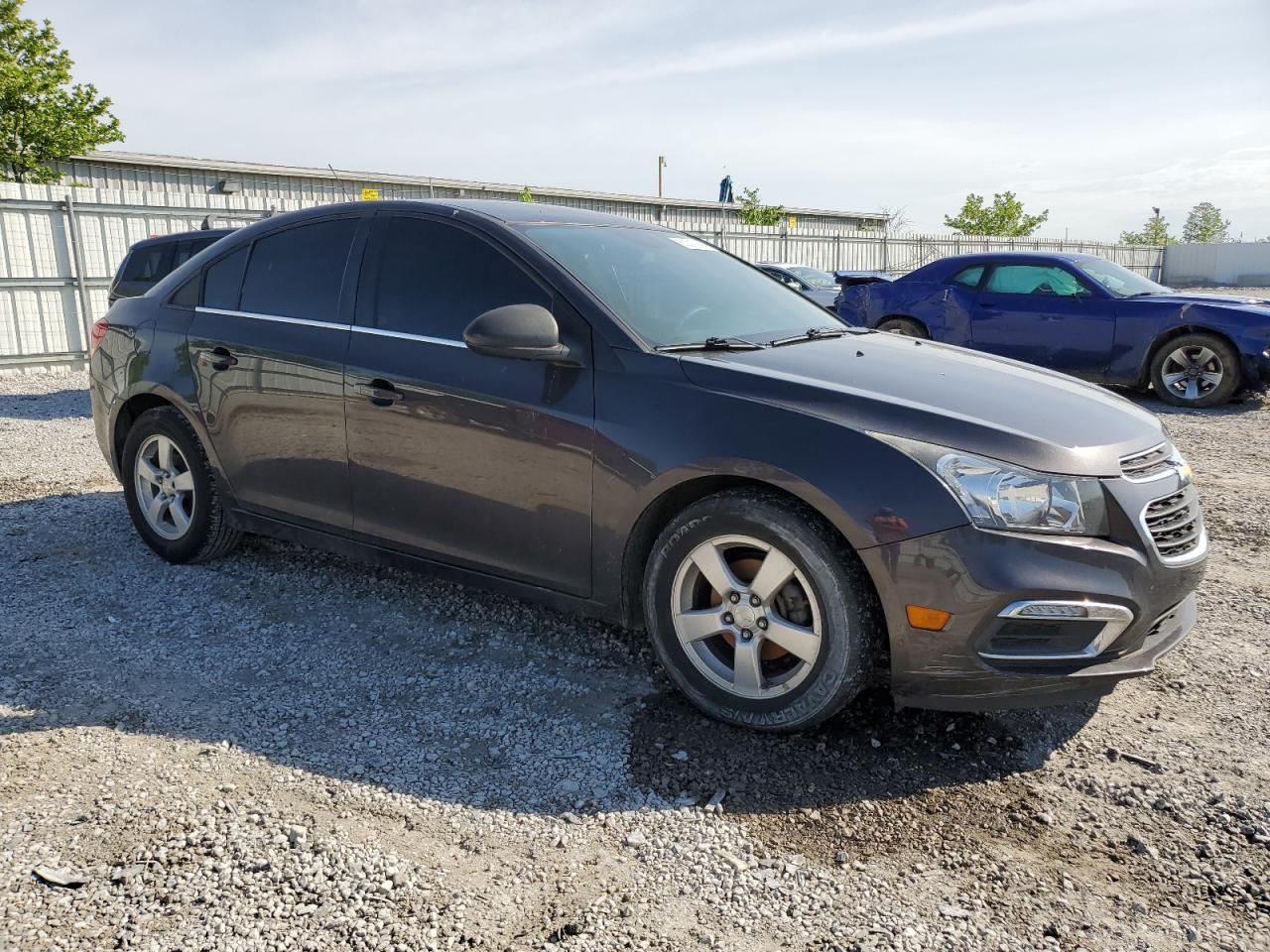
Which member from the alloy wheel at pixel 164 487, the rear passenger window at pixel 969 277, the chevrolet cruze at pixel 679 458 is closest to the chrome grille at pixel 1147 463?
the chevrolet cruze at pixel 679 458

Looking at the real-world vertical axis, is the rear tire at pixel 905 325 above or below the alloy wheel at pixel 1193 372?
above

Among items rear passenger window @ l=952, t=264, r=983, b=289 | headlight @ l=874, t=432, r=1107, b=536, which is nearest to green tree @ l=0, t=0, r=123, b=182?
rear passenger window @ l=952, t=264, r=983, b=289

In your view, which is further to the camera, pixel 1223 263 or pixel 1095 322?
pixel 1223 263

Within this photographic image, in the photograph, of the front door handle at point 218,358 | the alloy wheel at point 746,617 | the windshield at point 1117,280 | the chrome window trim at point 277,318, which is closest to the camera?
the alloy wheel at point 746,617

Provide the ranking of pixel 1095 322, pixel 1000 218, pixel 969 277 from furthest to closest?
1. pixel 1000 218
2. pixel 969 277
3. pixel 1095 322

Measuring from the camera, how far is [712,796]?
9.45ft

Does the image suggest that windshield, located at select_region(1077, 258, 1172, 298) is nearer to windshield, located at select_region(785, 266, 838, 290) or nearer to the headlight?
windshield, located at select_region(785, 266, 838, 290)

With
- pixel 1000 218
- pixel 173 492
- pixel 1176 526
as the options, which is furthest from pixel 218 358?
pixel 1000 218

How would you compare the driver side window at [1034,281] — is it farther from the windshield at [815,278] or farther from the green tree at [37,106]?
the green tree at [37,106]

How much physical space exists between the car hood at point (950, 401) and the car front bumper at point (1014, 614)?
278mm

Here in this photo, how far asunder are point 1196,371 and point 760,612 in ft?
29.1

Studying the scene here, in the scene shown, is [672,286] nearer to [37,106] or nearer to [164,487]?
[164,487]

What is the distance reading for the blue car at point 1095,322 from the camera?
981 cm

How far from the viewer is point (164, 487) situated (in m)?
4.89
